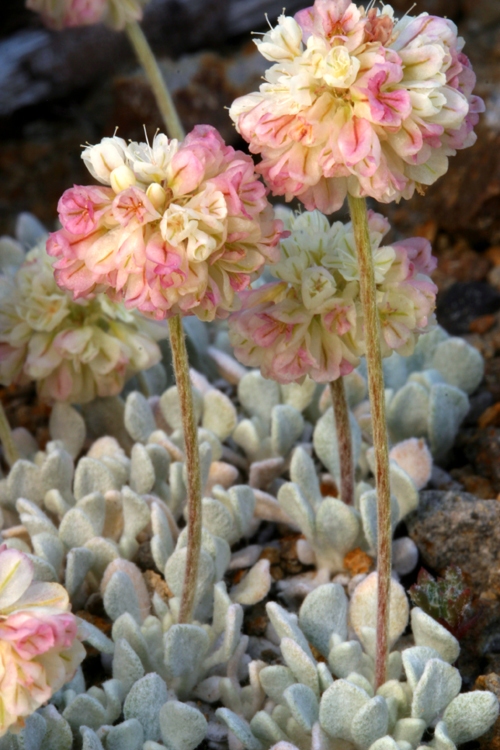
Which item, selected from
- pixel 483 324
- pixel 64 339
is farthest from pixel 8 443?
pixel 483 324

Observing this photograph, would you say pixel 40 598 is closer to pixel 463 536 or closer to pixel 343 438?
pixel 343 438

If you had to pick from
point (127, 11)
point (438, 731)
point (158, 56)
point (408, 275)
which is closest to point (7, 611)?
point (438, 731)

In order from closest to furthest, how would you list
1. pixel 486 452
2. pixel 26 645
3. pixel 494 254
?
pixel 26 645 < pixel 486 452 < pixel 494 254

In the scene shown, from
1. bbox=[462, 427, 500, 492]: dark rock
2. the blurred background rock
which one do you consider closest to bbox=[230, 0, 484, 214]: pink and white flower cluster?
bbox=[462, 427, 500, 492]: dark rock

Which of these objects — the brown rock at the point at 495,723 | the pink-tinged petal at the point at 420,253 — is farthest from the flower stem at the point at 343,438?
the brown rock at the point at 495,723

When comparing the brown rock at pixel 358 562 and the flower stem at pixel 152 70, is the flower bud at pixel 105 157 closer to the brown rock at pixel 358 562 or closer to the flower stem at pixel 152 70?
the brown rock at pixel 358 562

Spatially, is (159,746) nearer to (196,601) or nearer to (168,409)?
(196,601)
